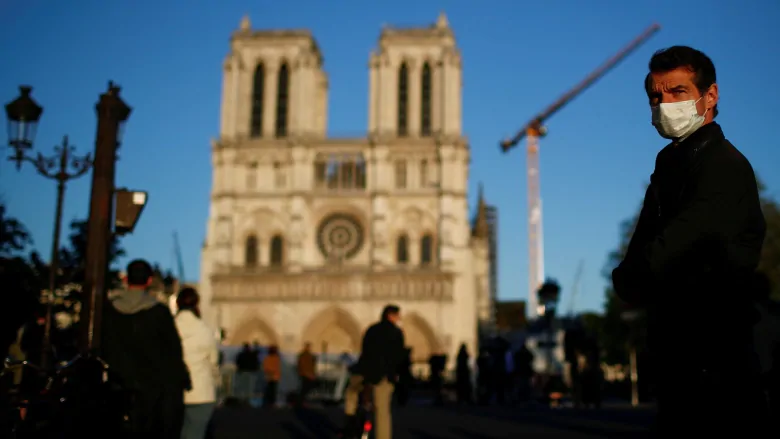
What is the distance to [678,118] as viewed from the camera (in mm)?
2129

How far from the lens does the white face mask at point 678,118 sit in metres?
2.13

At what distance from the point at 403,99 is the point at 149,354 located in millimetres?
43062

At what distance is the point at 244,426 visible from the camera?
38.5ft

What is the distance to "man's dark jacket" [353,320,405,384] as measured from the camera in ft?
23.7

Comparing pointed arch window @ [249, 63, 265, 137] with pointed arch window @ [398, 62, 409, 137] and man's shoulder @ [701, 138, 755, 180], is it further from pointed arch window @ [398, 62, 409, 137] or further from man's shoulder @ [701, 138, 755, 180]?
man's shoulder @ [701, 138, 755, 180]

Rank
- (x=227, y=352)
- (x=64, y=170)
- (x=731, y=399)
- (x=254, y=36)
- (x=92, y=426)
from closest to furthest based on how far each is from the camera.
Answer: (x=731, y=399), (x=92, y=426), (x=64, y=170), (x=227, y=352), (x=254, y=36)

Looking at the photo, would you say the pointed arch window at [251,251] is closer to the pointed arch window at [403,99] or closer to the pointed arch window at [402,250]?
the pointed arch window at [402,250]

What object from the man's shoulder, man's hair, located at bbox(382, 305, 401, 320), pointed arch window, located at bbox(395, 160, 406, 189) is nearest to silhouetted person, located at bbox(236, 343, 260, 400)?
man's hair, located at bbox(382, 305, 401, 320)

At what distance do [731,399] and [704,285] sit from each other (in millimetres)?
241

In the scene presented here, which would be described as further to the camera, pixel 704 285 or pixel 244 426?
pixel 244 426

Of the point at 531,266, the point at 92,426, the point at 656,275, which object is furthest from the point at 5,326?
the point at 531,266

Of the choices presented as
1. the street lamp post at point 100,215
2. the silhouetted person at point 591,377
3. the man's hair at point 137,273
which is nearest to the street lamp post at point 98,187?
the street lamp post at point 100,215

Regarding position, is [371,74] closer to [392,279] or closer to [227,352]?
[392,279]

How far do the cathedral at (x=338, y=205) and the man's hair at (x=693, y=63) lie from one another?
42474 millimetres
